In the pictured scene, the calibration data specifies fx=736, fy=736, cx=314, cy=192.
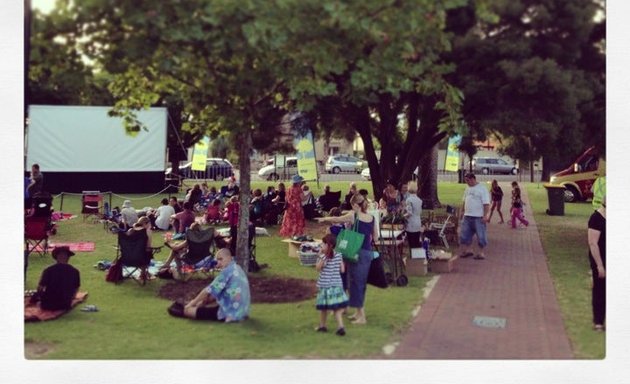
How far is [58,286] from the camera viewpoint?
8.12 meters

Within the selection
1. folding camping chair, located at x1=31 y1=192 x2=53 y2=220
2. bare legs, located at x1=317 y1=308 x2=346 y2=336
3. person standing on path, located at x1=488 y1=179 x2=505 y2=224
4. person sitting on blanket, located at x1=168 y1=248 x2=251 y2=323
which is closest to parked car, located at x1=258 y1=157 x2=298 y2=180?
person standing on path, located at x1=488 y1=179 x2=505 y2=224

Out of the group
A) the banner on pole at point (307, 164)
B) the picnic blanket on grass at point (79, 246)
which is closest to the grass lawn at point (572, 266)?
the banner on pole at point (307, 164)

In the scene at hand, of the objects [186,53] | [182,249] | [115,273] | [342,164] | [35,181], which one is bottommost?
[115,273]

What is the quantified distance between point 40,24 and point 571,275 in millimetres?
7484

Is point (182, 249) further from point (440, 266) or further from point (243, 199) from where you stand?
point (440, 266)

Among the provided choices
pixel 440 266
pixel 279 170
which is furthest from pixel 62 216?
pixel 279 170

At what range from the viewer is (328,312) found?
8.07m

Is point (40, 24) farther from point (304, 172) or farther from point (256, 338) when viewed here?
point (304, 172)

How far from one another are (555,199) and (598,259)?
10.4 meters

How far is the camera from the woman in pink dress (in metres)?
14.2

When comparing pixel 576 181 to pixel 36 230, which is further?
pixel 576 181

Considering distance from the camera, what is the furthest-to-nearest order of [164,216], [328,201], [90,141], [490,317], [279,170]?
1. [279,170]
2. [328,201]
3. [164,216]
4. [90,141]
5. [490,317]

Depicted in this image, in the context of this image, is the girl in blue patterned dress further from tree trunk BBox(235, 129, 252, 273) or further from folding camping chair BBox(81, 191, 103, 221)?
folding camping chair BBox(81, 191, 103, 221)

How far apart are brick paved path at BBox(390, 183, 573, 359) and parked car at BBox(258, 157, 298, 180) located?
41.5 ft
